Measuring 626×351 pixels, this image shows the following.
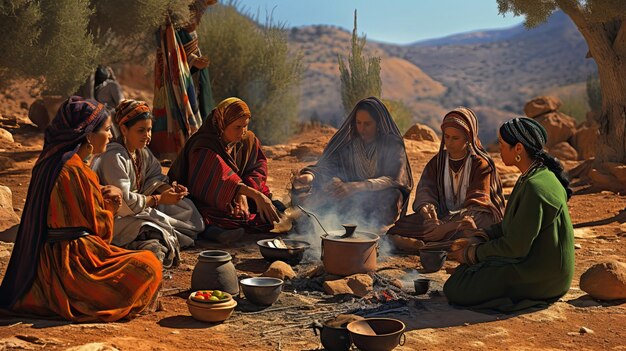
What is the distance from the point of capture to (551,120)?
758 inches

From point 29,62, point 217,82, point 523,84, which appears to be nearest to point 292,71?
point 217,82

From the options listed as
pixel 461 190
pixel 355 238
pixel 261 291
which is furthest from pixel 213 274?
pixel 461 190

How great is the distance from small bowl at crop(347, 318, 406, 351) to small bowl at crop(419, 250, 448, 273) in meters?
1.83

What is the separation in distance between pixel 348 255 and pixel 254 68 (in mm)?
12179

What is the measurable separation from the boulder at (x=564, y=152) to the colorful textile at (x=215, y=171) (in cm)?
1232

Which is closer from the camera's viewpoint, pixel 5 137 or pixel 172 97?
pixel 172 97

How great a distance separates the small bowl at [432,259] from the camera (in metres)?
6.35

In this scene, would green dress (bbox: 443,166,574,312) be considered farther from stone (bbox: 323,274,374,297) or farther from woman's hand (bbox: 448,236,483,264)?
stone (bbox: 323,274,374,297)

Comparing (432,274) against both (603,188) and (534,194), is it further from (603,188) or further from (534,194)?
(603,188)

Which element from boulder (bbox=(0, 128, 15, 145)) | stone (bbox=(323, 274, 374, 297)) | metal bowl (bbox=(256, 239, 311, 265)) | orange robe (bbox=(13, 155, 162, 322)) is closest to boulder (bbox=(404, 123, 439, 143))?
boulder (bbox=(0, 128, 15, 145))

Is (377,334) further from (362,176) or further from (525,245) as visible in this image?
(362,176)

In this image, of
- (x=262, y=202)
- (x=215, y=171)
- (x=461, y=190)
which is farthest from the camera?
(x=215, y=171)

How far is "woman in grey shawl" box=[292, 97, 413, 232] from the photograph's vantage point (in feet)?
24.8

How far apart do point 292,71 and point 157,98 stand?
24.3 feet
